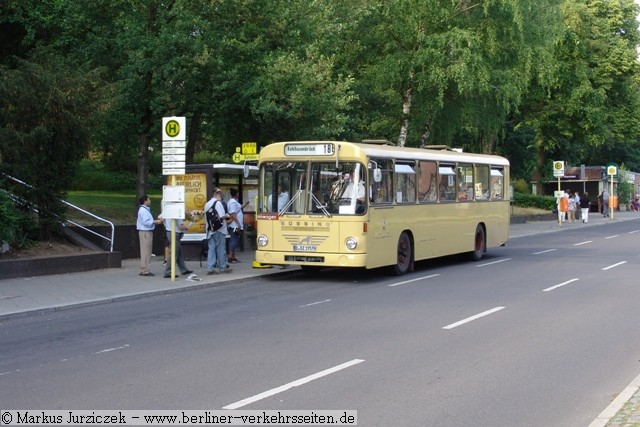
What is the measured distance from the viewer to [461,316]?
43.1ft

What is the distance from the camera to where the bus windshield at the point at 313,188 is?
59.9 ft

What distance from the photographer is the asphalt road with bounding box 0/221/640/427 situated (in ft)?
25.5

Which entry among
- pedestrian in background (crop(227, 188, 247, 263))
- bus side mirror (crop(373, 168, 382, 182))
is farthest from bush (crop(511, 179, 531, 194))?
bus side mirror (crop(373, 168, 382, 182))

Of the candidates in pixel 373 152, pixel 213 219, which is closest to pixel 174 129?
pixel 213 219

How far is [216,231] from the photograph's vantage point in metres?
19.4

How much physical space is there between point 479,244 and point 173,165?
1019cm

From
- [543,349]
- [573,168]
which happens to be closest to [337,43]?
[543,349]

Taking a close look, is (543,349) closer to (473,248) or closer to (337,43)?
(473,248)

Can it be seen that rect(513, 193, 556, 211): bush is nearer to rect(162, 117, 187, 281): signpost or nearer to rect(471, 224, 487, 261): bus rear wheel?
rect(471, 224, 487, 261): bus rear wheel

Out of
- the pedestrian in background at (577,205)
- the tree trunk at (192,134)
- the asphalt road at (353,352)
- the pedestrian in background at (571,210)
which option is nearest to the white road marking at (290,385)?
the asphalt road at (353,352)

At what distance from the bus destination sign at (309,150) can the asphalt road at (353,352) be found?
295 cm

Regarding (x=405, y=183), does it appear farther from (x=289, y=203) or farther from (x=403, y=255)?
(x=289, y=203)

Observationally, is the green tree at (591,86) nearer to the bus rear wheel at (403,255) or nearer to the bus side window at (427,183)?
the bus side window at (427,183)

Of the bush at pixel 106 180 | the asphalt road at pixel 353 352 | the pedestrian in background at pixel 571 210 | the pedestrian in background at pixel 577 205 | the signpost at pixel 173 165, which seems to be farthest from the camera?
the pedestrian in background at pixel 577 205
